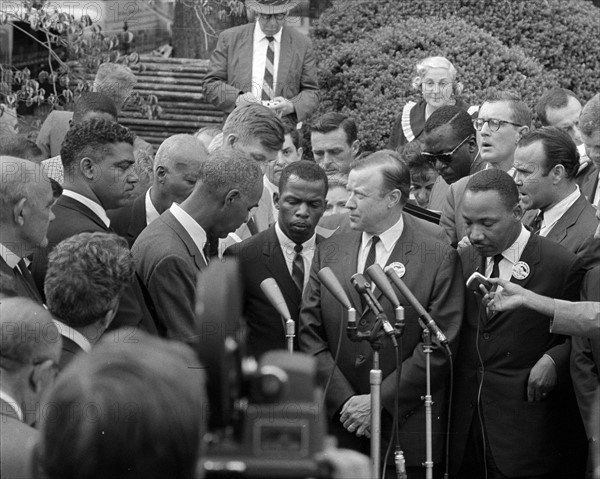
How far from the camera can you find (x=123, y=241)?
522 centimetres

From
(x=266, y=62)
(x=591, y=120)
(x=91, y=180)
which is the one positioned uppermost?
(x=266, y=62)

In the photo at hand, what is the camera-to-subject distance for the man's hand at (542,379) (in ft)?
20.8

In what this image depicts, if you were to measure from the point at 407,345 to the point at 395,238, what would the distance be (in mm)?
667

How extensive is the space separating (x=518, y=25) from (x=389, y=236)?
7443 millimetres

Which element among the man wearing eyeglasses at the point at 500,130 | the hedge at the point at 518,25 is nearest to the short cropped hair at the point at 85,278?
the man wearing eyeglasses at the point at 500,130

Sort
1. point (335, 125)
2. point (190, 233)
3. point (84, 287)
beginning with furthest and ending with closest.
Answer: point (335, 125) < point (190, 233) < point (84, 287)

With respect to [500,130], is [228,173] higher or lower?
lower

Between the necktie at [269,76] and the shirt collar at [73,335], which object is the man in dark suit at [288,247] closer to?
the shirt collar at [73,335]

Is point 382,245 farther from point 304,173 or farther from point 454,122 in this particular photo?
point 454,122

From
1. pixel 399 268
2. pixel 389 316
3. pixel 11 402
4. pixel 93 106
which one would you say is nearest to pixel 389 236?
pixel 399 268

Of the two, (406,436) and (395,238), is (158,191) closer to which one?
(395,238)

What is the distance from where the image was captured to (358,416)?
640 centimetres

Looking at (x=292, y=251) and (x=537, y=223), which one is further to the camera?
(x=537, y=223)

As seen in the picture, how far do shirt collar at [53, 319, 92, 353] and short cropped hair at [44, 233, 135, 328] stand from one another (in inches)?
0.9
